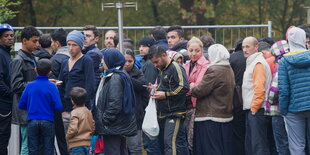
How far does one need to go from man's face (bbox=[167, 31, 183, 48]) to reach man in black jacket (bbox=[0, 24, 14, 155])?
340 cm

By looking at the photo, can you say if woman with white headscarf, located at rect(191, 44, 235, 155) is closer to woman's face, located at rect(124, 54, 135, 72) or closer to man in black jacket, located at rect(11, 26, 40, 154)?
woman's face, located at rect(124, 54, 135, 72)

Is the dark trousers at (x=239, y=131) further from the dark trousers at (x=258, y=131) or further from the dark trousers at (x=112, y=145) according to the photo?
the dark trousers at (x=112, y=145)

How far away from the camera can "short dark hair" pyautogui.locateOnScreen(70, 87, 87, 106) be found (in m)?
10.6

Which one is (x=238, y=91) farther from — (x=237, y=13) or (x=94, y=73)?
(x=237, y=13)

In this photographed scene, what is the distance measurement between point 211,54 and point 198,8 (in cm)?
1266

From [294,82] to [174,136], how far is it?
1946mm

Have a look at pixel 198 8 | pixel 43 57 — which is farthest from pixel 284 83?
pixel 198 8

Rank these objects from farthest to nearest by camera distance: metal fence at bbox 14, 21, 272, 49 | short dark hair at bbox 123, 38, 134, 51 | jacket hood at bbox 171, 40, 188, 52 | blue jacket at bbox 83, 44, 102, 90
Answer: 1. metal fence at bbox 14, 21, 272, 49
2. short dark hair at bbox 123, 38, 134, 51
3. jacket hood at bbox 171, 40, 188, 52
4. blue jacket at bbox 83, 44, 102, 90

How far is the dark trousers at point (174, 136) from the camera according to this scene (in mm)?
11188

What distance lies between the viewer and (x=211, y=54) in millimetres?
11680

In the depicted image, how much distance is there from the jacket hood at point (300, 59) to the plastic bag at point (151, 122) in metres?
2.13

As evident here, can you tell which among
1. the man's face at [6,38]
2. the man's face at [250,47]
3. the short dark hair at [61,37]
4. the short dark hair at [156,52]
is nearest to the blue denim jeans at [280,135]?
the man's face at [250,47]

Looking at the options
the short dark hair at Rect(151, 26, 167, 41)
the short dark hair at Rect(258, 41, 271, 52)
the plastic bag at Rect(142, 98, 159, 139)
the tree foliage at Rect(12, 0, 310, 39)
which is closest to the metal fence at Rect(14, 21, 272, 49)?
the short dark hair at Rect(151, 26, 167, 41)

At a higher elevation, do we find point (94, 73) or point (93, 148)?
point (94, 73)
